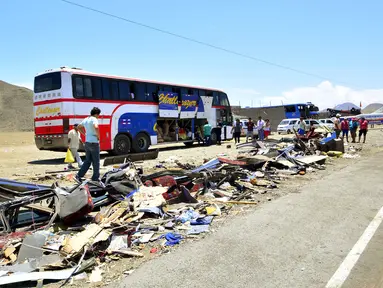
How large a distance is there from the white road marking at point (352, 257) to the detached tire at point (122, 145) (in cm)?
1204

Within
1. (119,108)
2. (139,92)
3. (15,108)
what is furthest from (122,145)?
(15,108)

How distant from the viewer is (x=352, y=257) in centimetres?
392

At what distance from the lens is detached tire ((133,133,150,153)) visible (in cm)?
1659

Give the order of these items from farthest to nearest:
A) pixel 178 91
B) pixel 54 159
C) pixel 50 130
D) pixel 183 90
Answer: pixel 183 90
pixel 178 91
pixel 54 159
pixel 50 130

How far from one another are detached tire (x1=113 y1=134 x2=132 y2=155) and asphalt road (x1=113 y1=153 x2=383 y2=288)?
10380 millimetres

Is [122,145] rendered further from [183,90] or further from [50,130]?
[183,90]

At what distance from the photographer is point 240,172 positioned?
902 cm

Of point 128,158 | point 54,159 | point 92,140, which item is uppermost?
point 92,140

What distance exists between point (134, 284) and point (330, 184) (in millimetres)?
6613

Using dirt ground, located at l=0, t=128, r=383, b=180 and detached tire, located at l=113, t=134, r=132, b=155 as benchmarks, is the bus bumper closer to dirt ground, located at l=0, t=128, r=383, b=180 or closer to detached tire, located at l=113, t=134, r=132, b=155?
dirt ground, located at l=0, t=128, r=383, b=180

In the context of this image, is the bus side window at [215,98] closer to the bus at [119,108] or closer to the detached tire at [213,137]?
the bus at [119,108]

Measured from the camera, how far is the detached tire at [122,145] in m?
15.5

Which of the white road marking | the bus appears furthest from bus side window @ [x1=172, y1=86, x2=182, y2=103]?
the white road marking

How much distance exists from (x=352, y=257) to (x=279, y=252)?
32.9 inches
